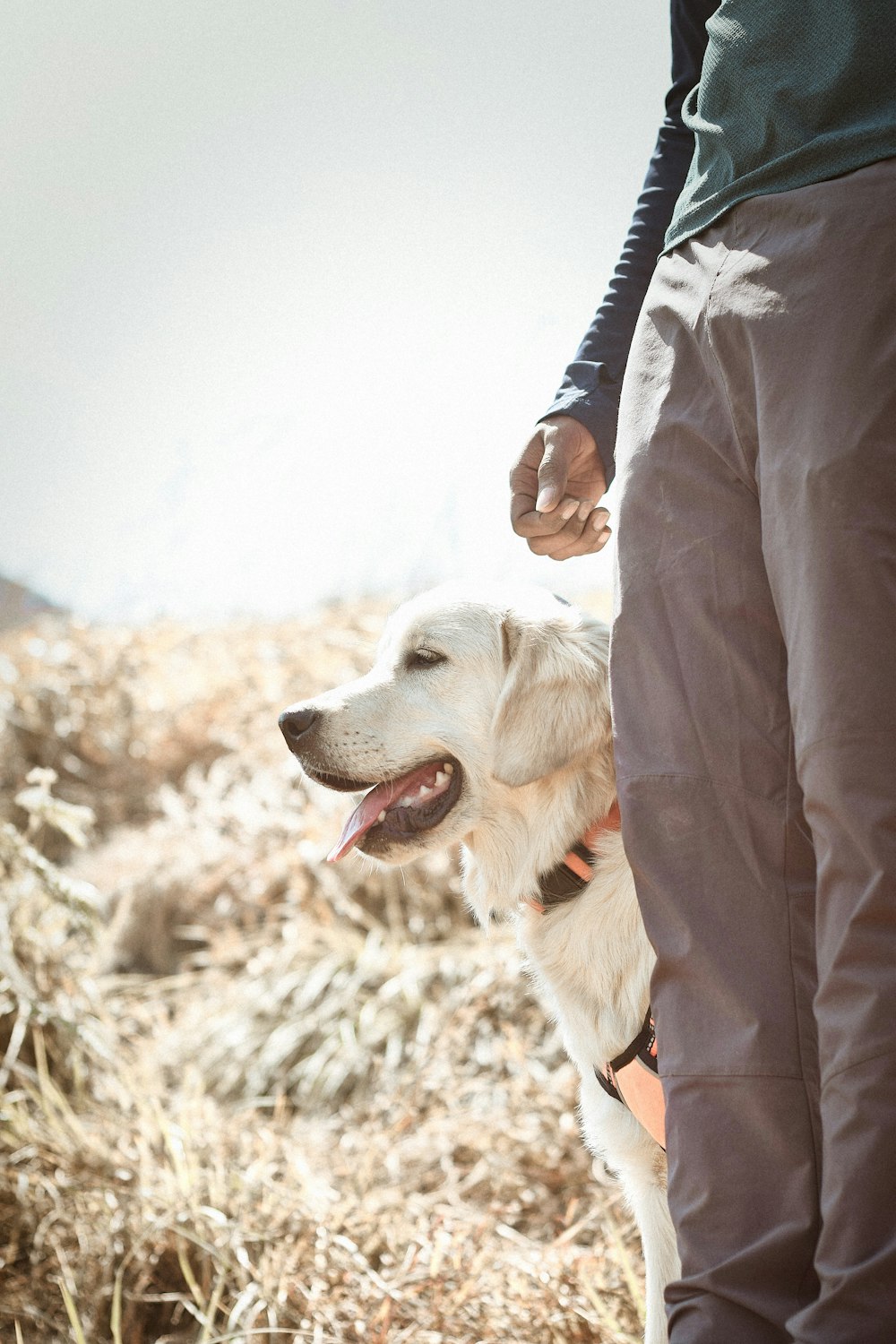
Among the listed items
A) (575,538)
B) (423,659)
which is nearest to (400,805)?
(423,659)

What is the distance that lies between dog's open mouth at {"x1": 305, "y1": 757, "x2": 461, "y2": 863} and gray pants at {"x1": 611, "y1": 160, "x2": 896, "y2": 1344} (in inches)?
32.0

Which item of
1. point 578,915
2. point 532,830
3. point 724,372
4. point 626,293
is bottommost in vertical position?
point 578,915

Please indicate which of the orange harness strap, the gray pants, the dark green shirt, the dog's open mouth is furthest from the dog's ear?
the dark green shirt

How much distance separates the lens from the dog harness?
62.1 inches

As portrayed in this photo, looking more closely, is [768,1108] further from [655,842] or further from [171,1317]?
[171,1317]

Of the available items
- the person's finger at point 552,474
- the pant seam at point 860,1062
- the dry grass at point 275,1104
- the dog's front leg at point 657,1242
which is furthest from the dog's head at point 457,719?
the dry grass at point 275,1104

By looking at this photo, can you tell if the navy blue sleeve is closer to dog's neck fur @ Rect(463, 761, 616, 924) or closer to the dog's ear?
the dog's ear

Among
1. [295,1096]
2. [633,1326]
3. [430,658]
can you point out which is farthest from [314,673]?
[633,1326]

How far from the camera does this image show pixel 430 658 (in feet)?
7.18

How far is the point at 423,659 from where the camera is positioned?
2.20 metres

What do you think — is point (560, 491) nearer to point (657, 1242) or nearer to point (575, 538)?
point (575, 538)

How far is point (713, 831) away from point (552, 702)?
0.78 m

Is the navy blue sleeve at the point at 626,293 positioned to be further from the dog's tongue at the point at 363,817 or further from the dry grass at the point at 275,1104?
the dry grass at the point at 275,1104

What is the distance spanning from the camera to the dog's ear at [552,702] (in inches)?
75.4
